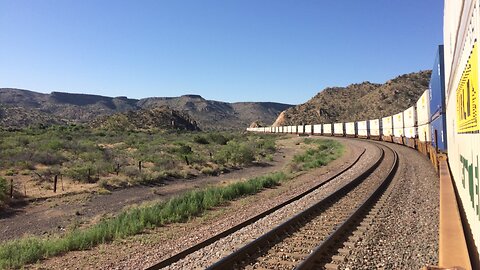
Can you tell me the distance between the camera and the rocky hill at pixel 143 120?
354ft

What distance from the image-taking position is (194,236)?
10875mm

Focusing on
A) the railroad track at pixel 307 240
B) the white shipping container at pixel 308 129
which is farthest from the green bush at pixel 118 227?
the white shipping container at pixel 308 129

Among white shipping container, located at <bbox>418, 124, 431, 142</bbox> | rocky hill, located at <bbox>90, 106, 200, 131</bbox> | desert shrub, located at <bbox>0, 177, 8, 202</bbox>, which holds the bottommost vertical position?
desert shrub, located at <bbox>0, 177, 8, 202</bbox>

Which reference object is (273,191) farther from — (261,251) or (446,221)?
(446,221)

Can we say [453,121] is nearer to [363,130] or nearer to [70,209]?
[70,209]

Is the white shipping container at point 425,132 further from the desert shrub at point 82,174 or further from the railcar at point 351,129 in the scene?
the railcar at point 351,129

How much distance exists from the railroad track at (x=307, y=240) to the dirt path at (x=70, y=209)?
9.29m

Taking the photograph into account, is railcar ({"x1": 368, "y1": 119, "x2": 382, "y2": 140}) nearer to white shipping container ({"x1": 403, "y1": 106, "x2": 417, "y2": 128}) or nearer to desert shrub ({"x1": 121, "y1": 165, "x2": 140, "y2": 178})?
white shipping container ({"x1": 403, "y1": 106, "x2": 417, "y2": 128})

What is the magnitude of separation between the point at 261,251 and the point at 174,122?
117 meters

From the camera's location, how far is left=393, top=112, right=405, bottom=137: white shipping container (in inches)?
1399

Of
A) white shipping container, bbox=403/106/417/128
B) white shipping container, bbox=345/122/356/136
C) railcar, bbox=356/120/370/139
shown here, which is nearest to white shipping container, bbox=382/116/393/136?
railcar, bbox=356/120/370/139

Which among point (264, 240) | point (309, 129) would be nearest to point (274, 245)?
point (264, 240)

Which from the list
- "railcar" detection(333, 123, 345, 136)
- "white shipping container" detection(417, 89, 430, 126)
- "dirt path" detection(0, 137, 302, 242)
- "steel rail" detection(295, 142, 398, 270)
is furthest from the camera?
"railcar" detection(333, 123, 345, 136)

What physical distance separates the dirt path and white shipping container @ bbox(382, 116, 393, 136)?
969 inches
